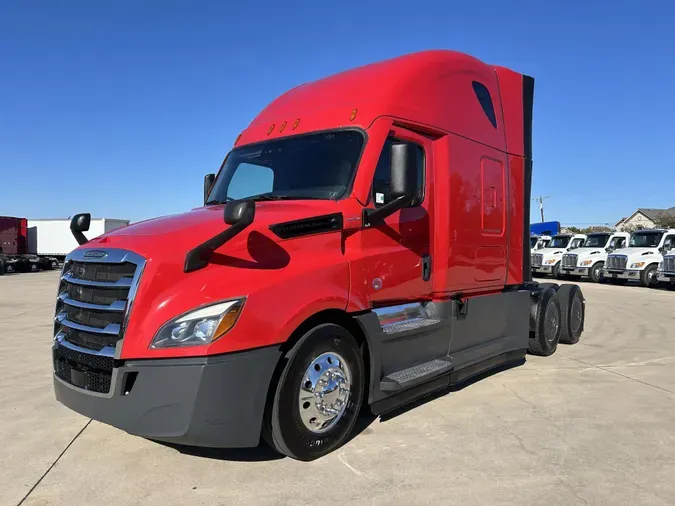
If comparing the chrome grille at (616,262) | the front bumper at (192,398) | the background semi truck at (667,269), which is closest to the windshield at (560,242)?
the chrome grille at (616,262)

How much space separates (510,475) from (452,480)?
0.43 meters

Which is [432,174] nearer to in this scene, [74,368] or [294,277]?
[294,277]

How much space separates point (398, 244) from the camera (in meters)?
4.53

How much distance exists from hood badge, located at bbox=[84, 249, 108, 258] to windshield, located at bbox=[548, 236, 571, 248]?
26.3 meters

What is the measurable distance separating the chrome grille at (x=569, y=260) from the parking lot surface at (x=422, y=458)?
1945cm

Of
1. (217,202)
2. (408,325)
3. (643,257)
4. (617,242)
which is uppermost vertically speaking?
(217,202)

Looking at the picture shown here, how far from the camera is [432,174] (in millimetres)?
4992

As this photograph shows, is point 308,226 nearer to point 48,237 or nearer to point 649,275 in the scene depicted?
point 649,275

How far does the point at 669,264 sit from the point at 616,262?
2806mm

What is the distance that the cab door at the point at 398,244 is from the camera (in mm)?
4254

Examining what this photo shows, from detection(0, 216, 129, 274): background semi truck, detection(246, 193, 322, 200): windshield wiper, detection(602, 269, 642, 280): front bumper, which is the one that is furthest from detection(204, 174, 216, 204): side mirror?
detection(0, 216, 129, 274): background semi truck

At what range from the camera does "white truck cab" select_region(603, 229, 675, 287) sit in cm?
2091

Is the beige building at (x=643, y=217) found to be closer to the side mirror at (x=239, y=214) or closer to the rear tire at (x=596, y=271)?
the rear tire at (x=596, y=271)

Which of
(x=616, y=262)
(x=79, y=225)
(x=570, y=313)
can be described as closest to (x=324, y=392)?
(x=79, y=225)
